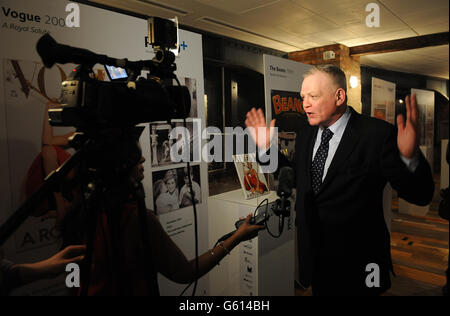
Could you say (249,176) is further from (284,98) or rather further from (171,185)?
(284,98)

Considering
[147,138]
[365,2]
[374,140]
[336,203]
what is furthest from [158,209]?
[365,2]

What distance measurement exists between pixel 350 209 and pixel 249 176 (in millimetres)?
1136

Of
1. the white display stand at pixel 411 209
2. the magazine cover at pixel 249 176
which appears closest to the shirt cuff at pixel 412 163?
the magazine cover at pixel 249 176

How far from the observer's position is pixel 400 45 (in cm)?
442

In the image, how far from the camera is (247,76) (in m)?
5.18

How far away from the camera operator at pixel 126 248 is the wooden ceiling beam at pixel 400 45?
167 inches

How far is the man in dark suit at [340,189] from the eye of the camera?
1.25 m

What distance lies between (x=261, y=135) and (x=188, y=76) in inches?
35.4

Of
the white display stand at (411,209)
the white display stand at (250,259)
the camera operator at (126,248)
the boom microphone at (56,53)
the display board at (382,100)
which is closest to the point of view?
the boom microphone at (56,53)

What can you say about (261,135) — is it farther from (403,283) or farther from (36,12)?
(403,283)

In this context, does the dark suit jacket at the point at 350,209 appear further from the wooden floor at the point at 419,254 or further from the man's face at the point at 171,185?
the wooden floor at the point at 419,254

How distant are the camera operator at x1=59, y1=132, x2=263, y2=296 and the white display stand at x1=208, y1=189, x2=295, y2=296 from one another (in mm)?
1034

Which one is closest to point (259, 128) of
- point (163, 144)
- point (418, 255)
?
point (163, 144)

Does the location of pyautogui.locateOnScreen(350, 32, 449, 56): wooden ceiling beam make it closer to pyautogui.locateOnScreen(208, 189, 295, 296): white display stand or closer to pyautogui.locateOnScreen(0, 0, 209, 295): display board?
pyautogui.locateOnScreen(208, 189, 295, 296): white display stand
